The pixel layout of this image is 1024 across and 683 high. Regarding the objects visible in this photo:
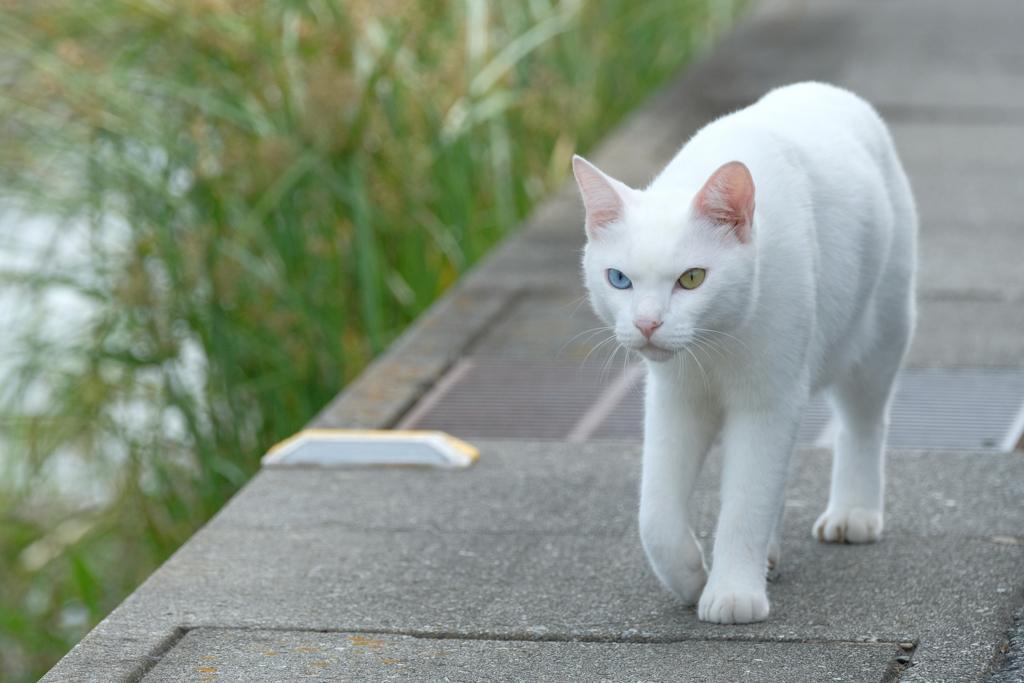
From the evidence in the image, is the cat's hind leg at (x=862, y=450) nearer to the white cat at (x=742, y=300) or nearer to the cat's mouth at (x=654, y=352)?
the white cat at (x=742, y=300)

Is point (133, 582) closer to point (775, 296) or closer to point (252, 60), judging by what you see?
point (252, 60)

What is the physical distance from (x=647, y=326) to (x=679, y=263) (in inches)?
4.9

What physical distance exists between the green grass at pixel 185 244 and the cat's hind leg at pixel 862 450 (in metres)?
1.98

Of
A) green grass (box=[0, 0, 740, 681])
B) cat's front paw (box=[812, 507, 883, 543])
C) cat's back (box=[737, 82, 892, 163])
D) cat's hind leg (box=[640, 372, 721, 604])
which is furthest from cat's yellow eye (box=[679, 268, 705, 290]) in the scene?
green grass (box=[0, 0, 740, 681])

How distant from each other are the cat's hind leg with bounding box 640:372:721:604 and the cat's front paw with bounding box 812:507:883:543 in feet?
1.41

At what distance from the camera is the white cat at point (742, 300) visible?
227 cm

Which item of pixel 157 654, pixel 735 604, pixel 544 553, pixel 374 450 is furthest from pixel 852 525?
pixel 157 654

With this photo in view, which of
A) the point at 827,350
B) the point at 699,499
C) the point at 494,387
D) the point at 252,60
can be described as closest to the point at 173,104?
the point at 252,60

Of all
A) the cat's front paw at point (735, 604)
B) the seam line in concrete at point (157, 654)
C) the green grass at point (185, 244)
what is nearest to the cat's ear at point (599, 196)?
the cat's front paw at point (735, 604)

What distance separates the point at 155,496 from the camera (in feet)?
13.5

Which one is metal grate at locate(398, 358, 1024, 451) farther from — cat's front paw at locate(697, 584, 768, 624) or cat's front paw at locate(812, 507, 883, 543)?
cat's front paw at locate(697, 584, 768, 624)

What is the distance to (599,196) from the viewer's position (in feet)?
7.70

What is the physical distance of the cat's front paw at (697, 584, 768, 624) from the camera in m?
2.41

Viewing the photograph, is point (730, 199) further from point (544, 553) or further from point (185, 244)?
point (185, 244)
